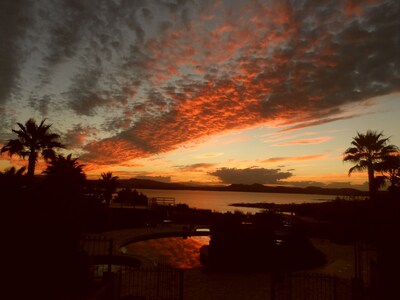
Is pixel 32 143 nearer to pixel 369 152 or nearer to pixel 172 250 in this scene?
pixel 172 250

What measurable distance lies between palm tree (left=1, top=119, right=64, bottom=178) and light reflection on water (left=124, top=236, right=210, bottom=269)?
14.0m

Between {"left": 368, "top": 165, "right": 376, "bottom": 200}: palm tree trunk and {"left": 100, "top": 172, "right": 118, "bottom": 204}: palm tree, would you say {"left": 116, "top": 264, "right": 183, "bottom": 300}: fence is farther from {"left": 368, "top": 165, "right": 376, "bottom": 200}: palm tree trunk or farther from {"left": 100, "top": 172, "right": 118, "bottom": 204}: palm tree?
{"left": 100, "top": 172, "right": 118, "bottom": 204}: palm tree

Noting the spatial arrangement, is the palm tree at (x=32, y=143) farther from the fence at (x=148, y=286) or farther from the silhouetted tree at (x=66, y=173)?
the fence at (x=148, y=286)

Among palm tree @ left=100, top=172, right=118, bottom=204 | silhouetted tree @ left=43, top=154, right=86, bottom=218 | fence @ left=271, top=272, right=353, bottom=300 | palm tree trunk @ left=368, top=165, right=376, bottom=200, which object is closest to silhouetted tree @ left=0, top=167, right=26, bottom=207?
silhouetted tree @ left=43, top=154, right=86, bottom=218

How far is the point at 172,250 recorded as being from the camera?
77.1 feet

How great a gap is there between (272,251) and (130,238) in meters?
11.8

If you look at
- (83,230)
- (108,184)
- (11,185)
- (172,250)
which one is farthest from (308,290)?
(108,184)

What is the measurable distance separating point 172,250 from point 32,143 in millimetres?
18213

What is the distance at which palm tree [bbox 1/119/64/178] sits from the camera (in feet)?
101

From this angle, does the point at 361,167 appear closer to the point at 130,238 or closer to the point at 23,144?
the point at 130,238

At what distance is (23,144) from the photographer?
31.2 m

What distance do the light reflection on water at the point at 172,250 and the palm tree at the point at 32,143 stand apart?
46.0ft

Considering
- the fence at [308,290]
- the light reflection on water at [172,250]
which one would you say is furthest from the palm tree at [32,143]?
the fence at [308,290]

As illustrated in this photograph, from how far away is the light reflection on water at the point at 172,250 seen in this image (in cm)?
2022
